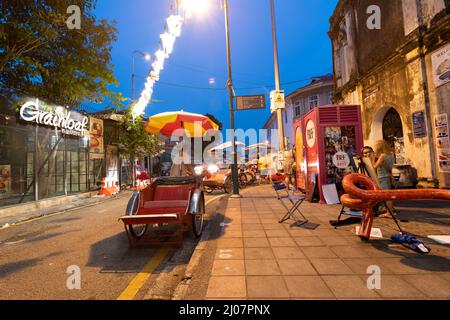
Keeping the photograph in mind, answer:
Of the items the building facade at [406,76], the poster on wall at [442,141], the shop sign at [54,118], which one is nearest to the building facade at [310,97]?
the building facade at [406,76]

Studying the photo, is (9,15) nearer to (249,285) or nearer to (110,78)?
(110,78)

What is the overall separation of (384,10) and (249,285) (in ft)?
42.6

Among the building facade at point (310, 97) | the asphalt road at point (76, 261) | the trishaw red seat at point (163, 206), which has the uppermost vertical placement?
the building facade at point (310, 97)

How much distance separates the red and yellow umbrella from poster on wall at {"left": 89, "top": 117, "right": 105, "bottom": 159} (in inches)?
385

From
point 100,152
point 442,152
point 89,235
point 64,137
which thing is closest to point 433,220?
point 442,152

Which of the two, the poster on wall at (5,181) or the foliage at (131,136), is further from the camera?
the foliage at (131,136)

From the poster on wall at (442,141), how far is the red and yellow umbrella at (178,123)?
7.63 meters

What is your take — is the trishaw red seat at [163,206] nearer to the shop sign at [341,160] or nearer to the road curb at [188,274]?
the road curb at [188,274]

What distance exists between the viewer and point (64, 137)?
12766 millimetres

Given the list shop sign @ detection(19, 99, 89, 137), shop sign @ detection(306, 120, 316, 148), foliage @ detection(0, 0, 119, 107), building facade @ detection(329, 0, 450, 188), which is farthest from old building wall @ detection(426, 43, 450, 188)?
shop sign @ detection(19, 99, 89, 137)

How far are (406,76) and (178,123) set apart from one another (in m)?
8.92

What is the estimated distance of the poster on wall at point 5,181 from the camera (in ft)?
32.3

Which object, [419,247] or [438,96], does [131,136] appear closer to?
[438,96]

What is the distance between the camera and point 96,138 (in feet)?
50.9
